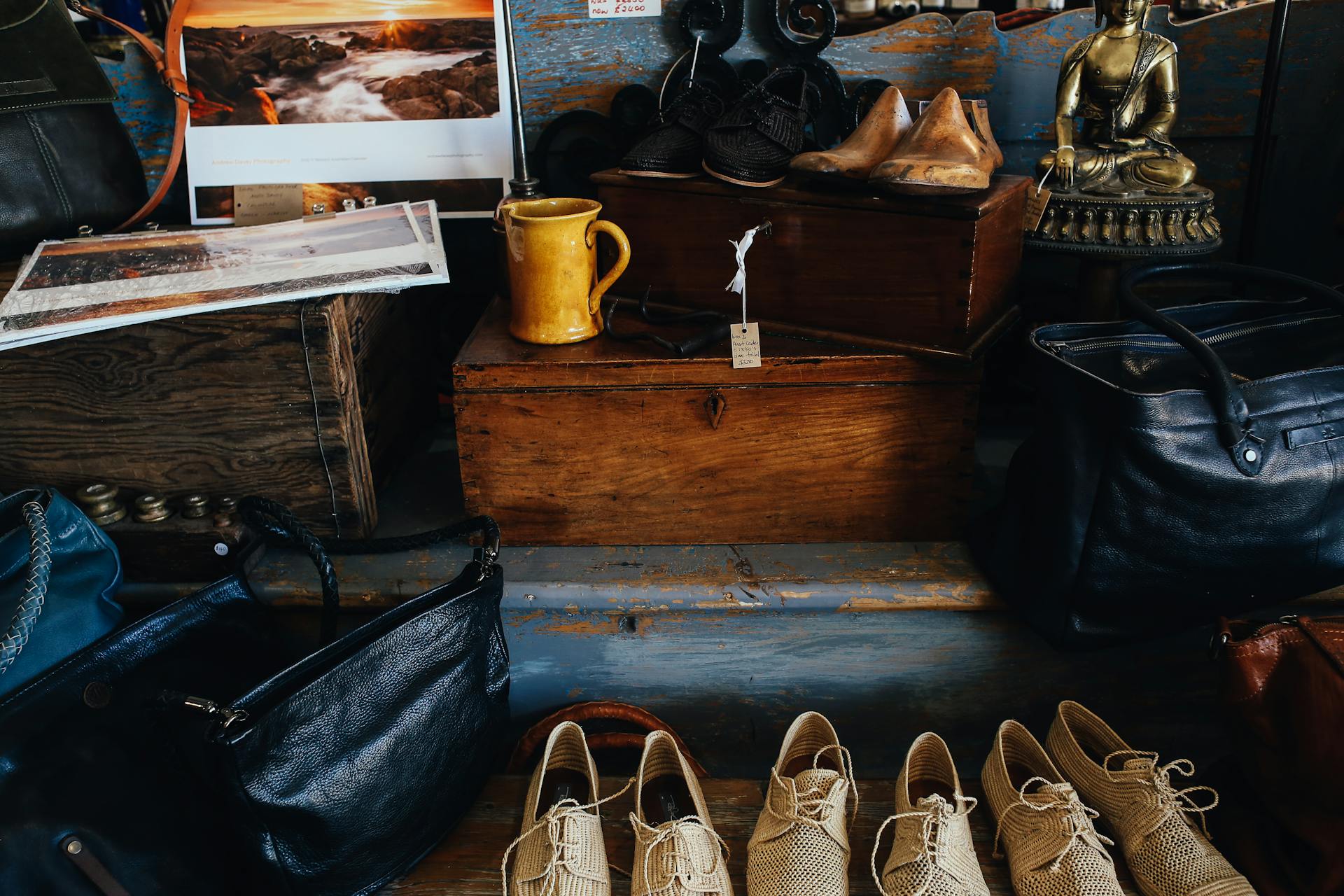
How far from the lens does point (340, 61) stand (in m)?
1.42

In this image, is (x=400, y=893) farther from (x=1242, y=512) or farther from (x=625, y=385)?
(x=1242, y=512)

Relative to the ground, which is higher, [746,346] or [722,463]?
[746,346]

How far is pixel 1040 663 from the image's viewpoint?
1149 mm

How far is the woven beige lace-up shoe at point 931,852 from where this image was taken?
91 centimetres

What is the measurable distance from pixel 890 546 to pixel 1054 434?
272 millimetres

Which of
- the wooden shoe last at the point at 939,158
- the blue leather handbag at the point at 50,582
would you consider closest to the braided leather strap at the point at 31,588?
the blue leather handbag at the point at 50,582

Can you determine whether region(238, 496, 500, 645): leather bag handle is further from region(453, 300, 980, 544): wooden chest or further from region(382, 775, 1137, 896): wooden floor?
region(382, 775, 1137, 896): wooden floor

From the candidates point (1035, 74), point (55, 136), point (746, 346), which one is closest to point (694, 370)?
point (746, 346)

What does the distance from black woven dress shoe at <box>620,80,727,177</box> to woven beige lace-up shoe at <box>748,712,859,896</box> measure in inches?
28.0

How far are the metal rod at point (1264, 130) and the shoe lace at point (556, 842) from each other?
1218 millimetres

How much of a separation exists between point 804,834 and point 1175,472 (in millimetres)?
520

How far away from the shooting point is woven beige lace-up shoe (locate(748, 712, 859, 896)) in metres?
0.92

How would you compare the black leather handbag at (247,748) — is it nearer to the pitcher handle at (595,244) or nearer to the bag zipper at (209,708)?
the bag zipper at (209,708)

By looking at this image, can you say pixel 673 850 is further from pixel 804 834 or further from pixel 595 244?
pixel 595 244
